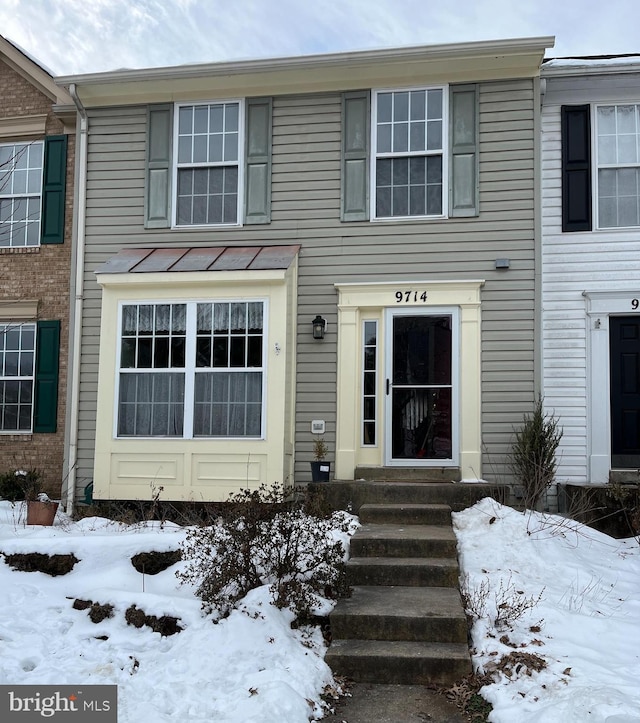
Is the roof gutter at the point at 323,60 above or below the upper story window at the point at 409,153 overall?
above

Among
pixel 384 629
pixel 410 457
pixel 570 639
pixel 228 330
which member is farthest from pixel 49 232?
pixel 570 639

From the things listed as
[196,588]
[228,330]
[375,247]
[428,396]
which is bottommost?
[196,588]

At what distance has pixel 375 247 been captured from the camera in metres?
9.06

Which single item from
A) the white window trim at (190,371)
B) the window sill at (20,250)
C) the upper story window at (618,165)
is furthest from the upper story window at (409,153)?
the window sill at (20,250)

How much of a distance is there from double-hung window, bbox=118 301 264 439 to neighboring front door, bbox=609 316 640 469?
13.8 feet

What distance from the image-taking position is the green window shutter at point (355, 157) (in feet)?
30.0

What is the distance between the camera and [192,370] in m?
8.63

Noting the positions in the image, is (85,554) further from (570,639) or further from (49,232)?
(49,232)

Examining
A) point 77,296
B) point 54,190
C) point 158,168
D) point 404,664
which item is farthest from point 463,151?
point 404,664

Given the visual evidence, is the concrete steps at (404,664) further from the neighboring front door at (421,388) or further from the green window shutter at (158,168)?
the green window shutter at (158,168)

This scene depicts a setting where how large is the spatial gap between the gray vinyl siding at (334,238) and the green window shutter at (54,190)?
64 cm

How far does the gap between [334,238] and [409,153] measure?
4.57 feet

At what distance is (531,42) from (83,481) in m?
7.57

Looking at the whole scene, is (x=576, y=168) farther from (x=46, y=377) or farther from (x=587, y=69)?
(x=46, y=377)
